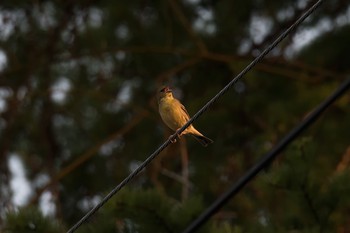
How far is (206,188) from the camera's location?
8891 mm

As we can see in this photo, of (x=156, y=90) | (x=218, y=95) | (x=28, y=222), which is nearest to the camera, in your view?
(x=218, y=95)

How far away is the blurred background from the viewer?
7.77 metres

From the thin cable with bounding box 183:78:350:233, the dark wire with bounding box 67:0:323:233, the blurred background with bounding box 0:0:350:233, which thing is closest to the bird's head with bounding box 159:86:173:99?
the blurred background with bounding box 0:0:350:233

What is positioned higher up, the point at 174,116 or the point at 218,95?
the point at 174,116

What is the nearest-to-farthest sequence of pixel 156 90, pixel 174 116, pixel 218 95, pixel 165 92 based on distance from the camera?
1. pixel 218 95
2. pixel 174 116
3. pixel 165 92
4. pixel 156 90

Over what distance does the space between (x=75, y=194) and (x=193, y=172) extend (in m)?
1.34

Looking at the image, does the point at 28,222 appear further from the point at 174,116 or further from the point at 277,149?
the point at 277,149

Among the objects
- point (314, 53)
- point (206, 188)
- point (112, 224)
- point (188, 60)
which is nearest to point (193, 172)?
point (206, 188)

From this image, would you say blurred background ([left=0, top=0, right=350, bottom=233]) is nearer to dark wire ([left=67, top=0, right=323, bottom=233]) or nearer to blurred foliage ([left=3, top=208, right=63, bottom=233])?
blurred foliage ([left=3, top=208, right=63, bottom=233])

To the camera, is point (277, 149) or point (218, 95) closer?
point (277, 149)

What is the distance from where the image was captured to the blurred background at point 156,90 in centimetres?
777

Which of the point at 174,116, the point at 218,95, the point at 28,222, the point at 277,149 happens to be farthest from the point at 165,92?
the point at 277,149

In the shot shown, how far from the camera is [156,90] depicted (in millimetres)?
7672

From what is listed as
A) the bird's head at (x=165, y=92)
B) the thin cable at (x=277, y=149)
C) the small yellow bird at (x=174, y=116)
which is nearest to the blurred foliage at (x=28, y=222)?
the small yellow bird at (x=174, y=116)
